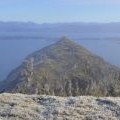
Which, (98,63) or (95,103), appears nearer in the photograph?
(95,103)

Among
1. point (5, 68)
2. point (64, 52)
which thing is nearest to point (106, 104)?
point (5, 68)

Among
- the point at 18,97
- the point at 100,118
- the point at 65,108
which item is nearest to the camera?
the point at 100,118

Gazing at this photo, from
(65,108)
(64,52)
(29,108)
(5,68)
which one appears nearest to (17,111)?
(29,108)

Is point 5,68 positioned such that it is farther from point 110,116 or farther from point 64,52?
point 110,116

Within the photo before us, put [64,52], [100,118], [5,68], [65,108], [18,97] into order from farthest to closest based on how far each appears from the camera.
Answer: [64,52]
[5,68]
[18,97]
[65,108]
[100,118]

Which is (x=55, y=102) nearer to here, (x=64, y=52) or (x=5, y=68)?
(x=5, y=68)

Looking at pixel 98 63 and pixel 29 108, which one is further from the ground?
pixel 29 108
